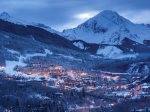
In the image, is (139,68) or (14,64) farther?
(139,68)

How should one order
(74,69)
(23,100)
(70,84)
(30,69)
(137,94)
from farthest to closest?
(74,69), (30,69), (70,84), (137,94), (23,100)

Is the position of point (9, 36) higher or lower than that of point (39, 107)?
higher

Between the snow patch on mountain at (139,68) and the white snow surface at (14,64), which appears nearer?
the white snow surface at (14,64)

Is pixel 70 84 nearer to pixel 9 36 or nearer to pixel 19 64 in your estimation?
pixel 19 64

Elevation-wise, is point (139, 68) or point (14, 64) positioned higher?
point (14, 64)

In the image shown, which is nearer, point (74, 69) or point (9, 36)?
point (74, 69)

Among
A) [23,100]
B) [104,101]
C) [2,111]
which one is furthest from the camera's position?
[104,101]

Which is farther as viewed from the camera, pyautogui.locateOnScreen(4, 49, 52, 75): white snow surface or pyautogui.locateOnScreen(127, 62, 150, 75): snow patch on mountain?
pyautogui.locateOnScreen(127, 62, 150, 75): snow patch on mountain

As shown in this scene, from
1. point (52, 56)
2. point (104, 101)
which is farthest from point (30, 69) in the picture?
point (104, 101)

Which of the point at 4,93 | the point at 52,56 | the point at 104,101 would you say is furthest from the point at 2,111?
the point at 52,56
